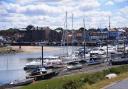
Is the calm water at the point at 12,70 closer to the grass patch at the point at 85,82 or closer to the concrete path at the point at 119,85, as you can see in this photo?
the grass patch at the point at 85,82

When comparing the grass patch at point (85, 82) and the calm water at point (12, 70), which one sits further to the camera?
the calm water at point (12, 70)

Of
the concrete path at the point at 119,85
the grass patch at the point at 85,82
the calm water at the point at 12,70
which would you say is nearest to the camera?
the grass patch at the point at 85,82

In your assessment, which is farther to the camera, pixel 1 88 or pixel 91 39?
pixel 91 39

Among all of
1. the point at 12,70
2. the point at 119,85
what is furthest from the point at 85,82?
the point at 12,70

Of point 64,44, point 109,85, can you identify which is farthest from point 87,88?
point 64,44

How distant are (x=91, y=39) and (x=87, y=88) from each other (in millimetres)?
173408

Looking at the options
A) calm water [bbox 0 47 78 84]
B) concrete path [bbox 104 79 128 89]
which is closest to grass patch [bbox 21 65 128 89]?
concrete path [bbox 104 79 128 89]

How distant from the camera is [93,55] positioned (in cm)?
9200

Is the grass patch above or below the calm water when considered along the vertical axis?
Result: above

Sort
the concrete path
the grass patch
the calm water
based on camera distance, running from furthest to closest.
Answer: the calm water → the concrete path → the grass patch

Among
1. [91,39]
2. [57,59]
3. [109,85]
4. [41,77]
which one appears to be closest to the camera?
[109,85]

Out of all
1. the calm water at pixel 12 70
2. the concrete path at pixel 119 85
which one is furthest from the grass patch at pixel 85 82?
the calm water at pixel 12 70

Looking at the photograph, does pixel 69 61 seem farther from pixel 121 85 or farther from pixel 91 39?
pixel 91 39

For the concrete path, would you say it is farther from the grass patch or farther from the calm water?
the calm water
